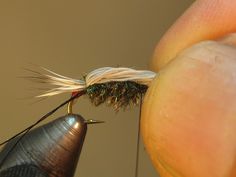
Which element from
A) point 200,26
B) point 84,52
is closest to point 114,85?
point 200,26

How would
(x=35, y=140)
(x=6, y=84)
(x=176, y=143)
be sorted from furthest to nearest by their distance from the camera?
(x=6, y=84)
(x=35, y=140)
(x=176, y=143)

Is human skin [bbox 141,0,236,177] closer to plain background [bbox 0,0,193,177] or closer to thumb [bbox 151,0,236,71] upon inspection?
thumb [bbox 151,0,236,71]

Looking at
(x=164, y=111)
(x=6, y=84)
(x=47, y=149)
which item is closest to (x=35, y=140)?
(x=47, y=149)

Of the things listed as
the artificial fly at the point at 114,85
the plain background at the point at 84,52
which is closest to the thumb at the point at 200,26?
the artificial fly at the point at 114,85

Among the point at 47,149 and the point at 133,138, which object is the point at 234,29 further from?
the point at 133,138

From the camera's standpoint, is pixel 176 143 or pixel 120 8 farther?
pixel 120 8

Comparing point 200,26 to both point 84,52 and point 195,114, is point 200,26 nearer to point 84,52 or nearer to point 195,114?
point 195,114
